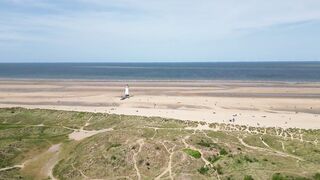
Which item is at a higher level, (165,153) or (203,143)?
(203,143)

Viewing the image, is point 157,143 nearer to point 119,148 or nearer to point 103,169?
point 119,148

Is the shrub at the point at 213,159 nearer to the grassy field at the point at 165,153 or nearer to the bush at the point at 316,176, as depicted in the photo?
the grassy field at the point at 165,153

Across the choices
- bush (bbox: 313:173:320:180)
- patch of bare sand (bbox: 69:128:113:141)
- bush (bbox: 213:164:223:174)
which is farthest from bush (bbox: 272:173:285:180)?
patch of bare sand (bbox: 69:128:113:141)

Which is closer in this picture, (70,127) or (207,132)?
(207,132)

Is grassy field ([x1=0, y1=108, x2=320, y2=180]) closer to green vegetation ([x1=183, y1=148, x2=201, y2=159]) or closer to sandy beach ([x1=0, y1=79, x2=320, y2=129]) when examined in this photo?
green vegetation ([x1=183, y1=148, x2=201, y2=159])

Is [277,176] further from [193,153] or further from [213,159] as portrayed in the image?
[193,153]

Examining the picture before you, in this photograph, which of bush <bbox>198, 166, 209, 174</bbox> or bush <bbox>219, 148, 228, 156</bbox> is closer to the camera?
bush <bbox>198, 166, 209, 174</bbox>

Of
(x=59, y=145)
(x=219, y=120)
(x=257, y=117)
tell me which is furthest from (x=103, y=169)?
(x=257, y=117)

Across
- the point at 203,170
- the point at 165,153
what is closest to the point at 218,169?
the point at 203,170
